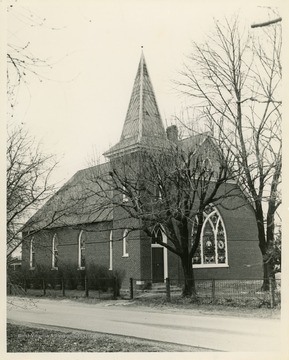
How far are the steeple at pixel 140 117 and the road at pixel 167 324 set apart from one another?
22.6ft

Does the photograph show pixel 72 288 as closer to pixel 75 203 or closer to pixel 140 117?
pixel 75 203

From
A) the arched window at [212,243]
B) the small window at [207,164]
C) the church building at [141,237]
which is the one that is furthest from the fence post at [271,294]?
the arched window at [212,243]

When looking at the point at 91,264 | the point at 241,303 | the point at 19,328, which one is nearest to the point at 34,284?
the point at 91,264

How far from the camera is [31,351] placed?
31.1 feet

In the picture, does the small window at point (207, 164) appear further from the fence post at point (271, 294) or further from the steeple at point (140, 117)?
the fence post at point (271, 294)

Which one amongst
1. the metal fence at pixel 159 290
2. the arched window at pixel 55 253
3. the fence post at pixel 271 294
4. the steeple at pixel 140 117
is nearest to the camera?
the fence post at pixel 271 294

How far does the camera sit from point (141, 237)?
Result: 24.5 meters

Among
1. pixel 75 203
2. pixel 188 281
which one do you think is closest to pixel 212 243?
pixel 188 281

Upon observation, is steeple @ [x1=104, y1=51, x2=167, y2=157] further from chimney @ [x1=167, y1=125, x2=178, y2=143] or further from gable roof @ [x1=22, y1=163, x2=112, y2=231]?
chimney @ [x1=167, y1=125, x2=178, y2=143]

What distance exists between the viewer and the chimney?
781 inches

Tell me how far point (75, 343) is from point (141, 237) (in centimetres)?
1392

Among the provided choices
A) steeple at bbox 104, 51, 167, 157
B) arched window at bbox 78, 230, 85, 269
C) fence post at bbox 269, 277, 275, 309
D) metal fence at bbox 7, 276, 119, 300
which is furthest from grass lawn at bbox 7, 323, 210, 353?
arched window at bbox 78, 230, 85, 269

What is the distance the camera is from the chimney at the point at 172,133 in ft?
Result: 65.0

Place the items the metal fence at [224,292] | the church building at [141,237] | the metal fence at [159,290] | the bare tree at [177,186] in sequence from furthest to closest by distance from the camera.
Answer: the church building at [141,237] < the bare tree at [177,186] < the metal fence at [159,290] < the metal fence at [224,292]
